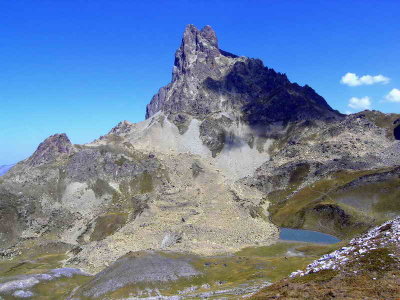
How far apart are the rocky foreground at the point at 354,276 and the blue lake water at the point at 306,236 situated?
13675 cm

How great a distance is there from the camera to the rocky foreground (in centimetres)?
3372

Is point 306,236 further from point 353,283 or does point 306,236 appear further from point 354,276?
point 353,283

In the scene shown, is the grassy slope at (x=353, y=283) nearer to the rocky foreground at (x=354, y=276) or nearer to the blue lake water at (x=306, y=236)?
the rocky foreground at (x=354, y=276)

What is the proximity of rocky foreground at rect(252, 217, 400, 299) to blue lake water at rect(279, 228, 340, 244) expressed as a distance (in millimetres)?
136750

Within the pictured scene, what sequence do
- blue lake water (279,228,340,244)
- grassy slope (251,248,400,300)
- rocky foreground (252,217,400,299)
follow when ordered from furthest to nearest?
blue lake water (279,228,340,244)
rocky foreground (252,217,400,299)
grassy slope (251,248,400,300)

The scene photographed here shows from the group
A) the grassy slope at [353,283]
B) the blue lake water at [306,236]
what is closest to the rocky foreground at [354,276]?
the grassy slope at [353,283]

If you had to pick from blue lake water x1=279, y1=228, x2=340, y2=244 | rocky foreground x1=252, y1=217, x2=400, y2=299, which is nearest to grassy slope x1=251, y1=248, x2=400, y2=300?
rocky foreground x1=252, y1=217, x2=400, y2=299

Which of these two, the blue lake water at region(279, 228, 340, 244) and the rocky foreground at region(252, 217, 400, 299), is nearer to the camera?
the rocky foreground at region(252, 217, 400, 299)

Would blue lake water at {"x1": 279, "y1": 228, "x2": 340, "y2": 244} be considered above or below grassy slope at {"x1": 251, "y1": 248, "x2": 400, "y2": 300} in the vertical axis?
below

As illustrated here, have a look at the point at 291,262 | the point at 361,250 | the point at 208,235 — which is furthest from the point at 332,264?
the point at 208,235

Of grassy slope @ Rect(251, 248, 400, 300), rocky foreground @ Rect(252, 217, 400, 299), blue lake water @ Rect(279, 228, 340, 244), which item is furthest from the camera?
blue lake water @ Rect(279, 228, 340, 244)

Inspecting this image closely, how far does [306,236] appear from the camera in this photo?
604 ft

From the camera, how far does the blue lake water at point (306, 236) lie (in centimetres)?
17525

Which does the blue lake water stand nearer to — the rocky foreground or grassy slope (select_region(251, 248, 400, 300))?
the rocky foreground
